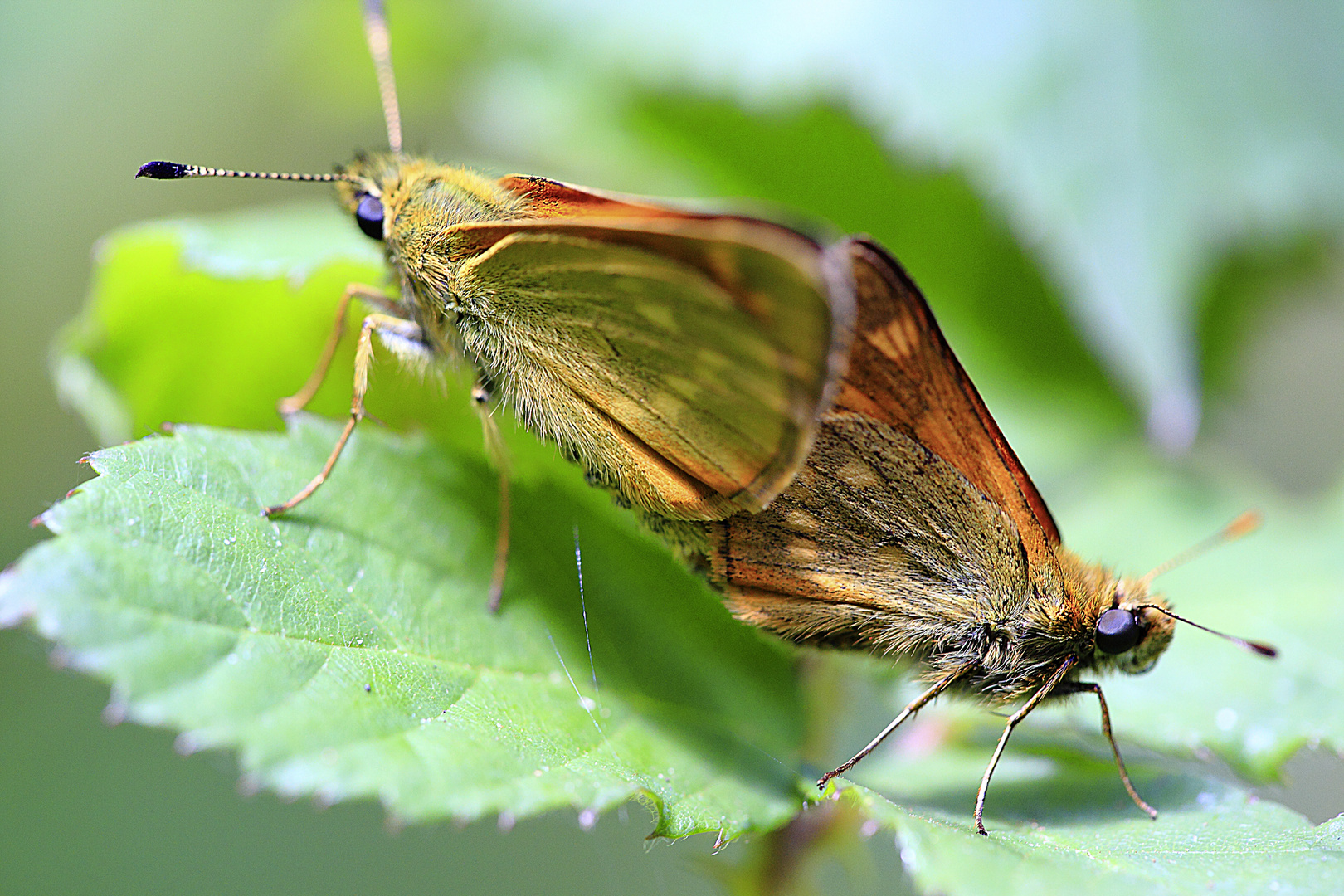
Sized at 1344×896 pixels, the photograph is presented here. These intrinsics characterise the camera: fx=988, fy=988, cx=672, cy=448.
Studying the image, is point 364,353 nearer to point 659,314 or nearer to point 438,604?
point 438,604

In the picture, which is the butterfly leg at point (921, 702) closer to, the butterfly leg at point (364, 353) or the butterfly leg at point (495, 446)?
the butterfly leg at point (495, 446)

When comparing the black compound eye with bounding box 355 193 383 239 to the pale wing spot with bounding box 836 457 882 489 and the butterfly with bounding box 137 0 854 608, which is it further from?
the pale wing spot with bounding box 836 457 882 489

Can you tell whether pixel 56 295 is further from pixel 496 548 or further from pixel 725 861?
pixel 725 861

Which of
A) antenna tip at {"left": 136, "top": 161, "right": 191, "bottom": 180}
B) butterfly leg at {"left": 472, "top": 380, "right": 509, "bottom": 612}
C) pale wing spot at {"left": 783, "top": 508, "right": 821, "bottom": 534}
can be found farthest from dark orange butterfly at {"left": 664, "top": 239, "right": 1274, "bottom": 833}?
antenna tip at {"left": 136, "top": 161, "right": 191, "bottom": 180}

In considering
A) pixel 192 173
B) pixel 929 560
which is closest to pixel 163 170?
pixel 192 173

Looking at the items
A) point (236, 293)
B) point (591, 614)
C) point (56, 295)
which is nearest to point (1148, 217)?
point (591, 614)

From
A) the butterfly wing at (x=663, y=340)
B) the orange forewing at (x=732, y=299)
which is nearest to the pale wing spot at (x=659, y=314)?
the butterfly wing at (x=663, y=340)
